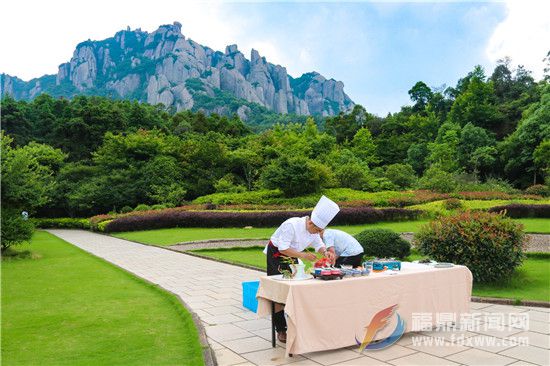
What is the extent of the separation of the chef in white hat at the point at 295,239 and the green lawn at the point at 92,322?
972 millimetres

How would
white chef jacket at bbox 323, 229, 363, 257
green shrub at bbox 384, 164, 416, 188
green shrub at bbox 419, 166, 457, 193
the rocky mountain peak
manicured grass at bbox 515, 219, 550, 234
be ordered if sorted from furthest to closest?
the rocky mountain peak
green shrub at bbox 384, 164, 416, 188
green shrub at bbox 419, 166, 457, 193
manicured grass at bbox 515, 219, 550, 234
white chef jacket at bbox 323, 229, 363, 257

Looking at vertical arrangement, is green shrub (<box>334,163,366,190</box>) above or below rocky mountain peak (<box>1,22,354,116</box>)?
below

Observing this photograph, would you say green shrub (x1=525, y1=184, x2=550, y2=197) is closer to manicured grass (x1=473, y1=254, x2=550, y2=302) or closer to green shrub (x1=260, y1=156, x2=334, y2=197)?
green shrub (x1=260, y1=156, x2=334, y2=197)

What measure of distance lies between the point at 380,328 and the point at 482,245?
347 centimetres

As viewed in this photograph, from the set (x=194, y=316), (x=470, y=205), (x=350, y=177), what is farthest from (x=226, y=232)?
(x=350, y=177)

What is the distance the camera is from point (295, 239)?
16.4 ft

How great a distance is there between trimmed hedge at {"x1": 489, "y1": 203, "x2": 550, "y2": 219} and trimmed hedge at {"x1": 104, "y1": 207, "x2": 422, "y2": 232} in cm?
347

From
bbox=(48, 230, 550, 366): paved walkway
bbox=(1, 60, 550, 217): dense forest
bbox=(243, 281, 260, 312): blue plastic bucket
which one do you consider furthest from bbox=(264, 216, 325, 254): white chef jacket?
bbox=(1, 60, 550, 217): dense forest

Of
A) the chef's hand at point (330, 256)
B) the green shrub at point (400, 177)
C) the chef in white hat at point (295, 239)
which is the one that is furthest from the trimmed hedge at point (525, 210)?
the chef in white hat at point (295, 239)

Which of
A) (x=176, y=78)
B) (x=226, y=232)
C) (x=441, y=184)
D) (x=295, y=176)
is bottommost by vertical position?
(x=226, y=232)

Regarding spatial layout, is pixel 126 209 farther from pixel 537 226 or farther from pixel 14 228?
pixel 537 226

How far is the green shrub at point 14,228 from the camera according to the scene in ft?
40.9

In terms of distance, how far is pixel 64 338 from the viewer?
16.4 feet

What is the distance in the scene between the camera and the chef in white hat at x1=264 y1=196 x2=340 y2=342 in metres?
4.80
